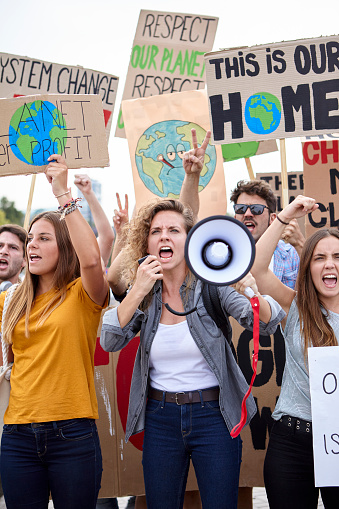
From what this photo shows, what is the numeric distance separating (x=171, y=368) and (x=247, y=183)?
173 cm

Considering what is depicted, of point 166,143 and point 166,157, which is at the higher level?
point 166,143

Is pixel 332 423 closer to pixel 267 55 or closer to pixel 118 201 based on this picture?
pixel 118 201

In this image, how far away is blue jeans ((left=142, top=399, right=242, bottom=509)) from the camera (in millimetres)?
2115

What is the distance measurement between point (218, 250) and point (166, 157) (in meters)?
2.38

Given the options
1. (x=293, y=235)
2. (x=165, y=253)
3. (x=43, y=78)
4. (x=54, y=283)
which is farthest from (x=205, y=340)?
(x=43, y=78)

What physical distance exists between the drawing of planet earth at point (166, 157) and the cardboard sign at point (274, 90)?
884 millimetres

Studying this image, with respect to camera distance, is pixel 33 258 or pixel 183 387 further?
pixel 33 258

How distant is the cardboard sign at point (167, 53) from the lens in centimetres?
538

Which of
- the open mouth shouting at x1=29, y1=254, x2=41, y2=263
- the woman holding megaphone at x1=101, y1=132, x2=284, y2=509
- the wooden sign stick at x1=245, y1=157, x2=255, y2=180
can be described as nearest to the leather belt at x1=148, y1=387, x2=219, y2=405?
the woman holding megaphone at x1=101, y1=132, x2=284, y2=509

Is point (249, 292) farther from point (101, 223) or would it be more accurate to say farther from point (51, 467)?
point (101, 223)

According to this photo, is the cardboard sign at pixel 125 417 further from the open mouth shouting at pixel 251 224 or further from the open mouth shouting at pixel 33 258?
the open mouth shouting at pixel 33 258

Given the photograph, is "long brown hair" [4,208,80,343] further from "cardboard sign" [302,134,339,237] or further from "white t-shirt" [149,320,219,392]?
"cardboard sign" [302,134,339,237]

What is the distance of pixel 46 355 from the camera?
7.62 feet

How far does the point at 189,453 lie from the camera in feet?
7.30
